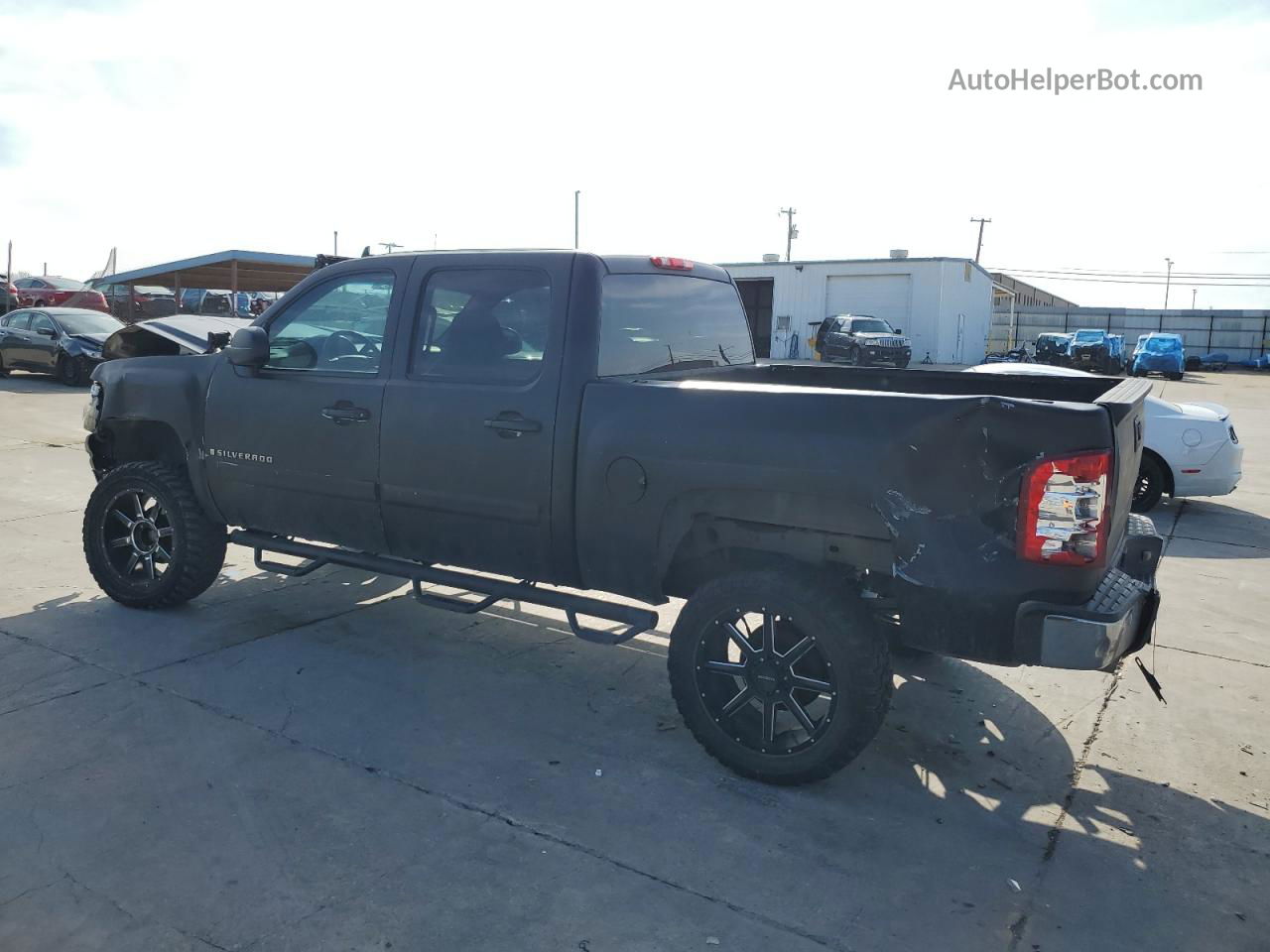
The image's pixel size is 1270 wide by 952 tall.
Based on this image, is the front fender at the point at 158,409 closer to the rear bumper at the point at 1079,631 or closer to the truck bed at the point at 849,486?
the truck bed at the point at 849,486

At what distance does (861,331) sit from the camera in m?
31.7

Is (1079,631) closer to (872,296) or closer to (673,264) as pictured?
(673,264)

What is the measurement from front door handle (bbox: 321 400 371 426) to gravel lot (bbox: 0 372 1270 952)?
1243 mm

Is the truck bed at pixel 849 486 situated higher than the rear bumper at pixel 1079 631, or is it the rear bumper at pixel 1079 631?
the truck bed at pixel 849 486

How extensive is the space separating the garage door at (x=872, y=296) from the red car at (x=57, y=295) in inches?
1030

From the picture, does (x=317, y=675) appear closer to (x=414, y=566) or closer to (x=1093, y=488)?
(x=414, y=566)

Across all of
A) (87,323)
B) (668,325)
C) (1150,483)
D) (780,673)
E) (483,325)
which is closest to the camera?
(780,673)

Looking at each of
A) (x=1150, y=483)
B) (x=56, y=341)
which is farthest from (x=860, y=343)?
(x=1150, y=483)

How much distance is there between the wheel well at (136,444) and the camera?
5.85m

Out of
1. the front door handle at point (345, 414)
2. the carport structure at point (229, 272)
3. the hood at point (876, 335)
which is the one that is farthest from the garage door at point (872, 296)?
the front door handle at point (345, 414)

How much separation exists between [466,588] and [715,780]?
4.79 ft

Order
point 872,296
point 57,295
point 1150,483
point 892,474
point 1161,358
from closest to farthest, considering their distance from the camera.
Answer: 1. point 892,474
2. point 1150,483
3. point 57,295
4. point 1161,358
5. point 872,296

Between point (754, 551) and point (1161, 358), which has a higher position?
point (1161, 358)

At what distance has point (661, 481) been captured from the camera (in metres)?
3.97
